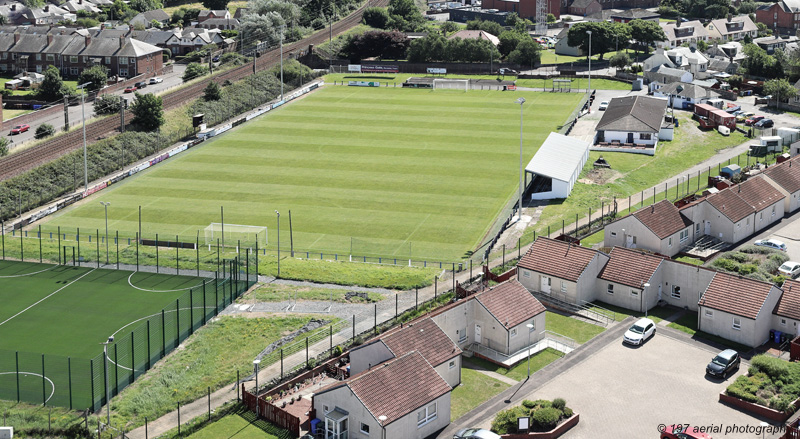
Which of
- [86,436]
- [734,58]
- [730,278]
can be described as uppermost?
[734,58]

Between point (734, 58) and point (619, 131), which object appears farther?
point (734, 58)

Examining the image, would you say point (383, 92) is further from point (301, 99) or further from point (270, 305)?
point (270, 305)

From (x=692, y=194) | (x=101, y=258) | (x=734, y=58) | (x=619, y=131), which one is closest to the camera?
(x=101, y=258)

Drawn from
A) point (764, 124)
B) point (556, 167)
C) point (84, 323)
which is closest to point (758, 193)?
point (556, 167)

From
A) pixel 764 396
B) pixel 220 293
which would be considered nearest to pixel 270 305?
pixel 220 293

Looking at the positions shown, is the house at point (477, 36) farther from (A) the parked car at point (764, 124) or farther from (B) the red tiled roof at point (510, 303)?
(B) the red tiled roof at point (510, 303)

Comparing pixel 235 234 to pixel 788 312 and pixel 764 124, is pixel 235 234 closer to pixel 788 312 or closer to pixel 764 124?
pixel 788 312
